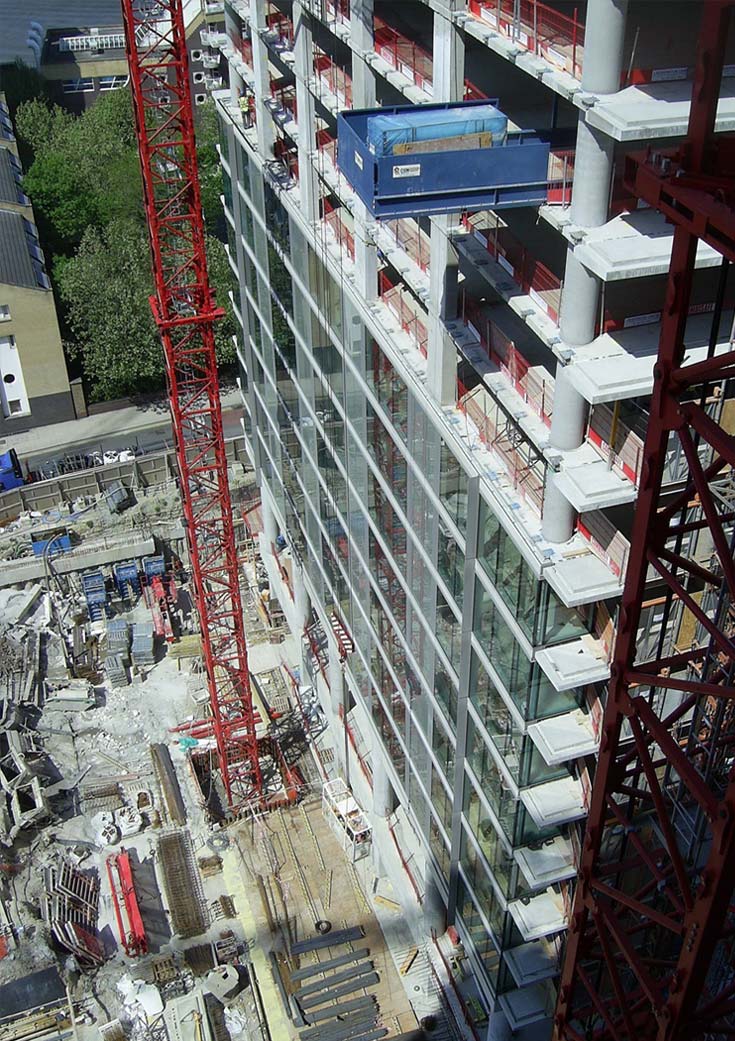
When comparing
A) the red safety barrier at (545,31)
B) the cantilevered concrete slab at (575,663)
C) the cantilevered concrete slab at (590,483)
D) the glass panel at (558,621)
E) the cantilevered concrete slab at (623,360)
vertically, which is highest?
the red safety barrier at (545,31)

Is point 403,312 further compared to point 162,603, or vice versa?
point 162,603

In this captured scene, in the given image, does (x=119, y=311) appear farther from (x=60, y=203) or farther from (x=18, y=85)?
(x=18, y=85)

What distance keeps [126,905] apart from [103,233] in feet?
167

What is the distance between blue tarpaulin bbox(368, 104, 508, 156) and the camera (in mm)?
20984

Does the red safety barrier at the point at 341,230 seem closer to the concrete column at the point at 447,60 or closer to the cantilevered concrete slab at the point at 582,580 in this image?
the concrete column at the point at 447,60

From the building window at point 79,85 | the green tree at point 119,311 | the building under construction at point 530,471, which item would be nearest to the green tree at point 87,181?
the green tree at point 119,311

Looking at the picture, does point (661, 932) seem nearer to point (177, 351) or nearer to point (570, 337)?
point (570, 337)

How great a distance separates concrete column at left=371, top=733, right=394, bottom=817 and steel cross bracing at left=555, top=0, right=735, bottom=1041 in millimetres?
13565

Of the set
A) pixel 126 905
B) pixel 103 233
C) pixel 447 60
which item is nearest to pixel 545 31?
pixel 447 60

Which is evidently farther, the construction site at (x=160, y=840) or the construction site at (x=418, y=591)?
the construction site at (x=160, y=840)

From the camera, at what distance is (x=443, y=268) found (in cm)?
2561

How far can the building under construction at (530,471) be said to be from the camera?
17844 millimetres

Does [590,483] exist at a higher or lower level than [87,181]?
higher

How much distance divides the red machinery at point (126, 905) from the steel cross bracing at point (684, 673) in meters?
19.5
